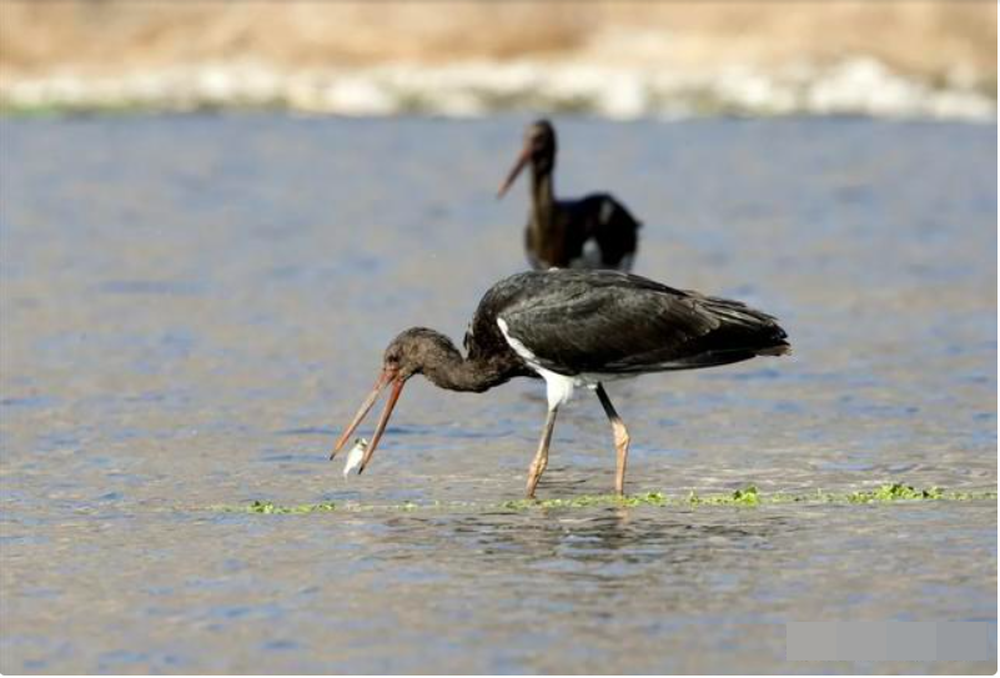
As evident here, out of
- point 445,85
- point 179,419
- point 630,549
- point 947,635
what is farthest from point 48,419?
point 445,85

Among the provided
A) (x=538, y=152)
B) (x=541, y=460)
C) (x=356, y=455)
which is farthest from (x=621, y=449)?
(x=538, y=152)

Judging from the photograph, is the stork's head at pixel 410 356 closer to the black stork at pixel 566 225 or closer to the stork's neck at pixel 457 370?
the stork's neck at pixel 457 370

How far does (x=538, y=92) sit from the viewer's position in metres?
52.0

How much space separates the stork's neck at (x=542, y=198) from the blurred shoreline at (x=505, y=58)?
102ft

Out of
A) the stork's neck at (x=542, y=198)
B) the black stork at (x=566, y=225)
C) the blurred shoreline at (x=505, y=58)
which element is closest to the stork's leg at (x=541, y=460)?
the black stork at (x=566, y=225)

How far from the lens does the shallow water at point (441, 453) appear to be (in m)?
8.87

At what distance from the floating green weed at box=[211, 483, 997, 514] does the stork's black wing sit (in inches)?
24.5

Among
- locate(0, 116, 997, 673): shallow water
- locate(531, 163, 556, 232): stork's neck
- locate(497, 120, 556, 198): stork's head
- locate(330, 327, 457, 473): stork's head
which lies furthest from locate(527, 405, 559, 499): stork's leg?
locate(497, 120, 556, 198): stork's head

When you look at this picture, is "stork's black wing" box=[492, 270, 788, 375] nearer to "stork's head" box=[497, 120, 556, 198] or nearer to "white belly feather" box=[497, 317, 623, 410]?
"white belly feather" box=[497, 317, 623, 410]

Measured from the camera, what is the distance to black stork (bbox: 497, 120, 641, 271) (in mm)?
18000

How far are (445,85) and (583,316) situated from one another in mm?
41367

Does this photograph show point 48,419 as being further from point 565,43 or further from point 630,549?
point 565,43

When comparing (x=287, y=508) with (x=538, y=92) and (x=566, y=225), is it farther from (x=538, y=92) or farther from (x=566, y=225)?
(x=538, y=92)

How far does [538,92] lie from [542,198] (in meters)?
34.2
